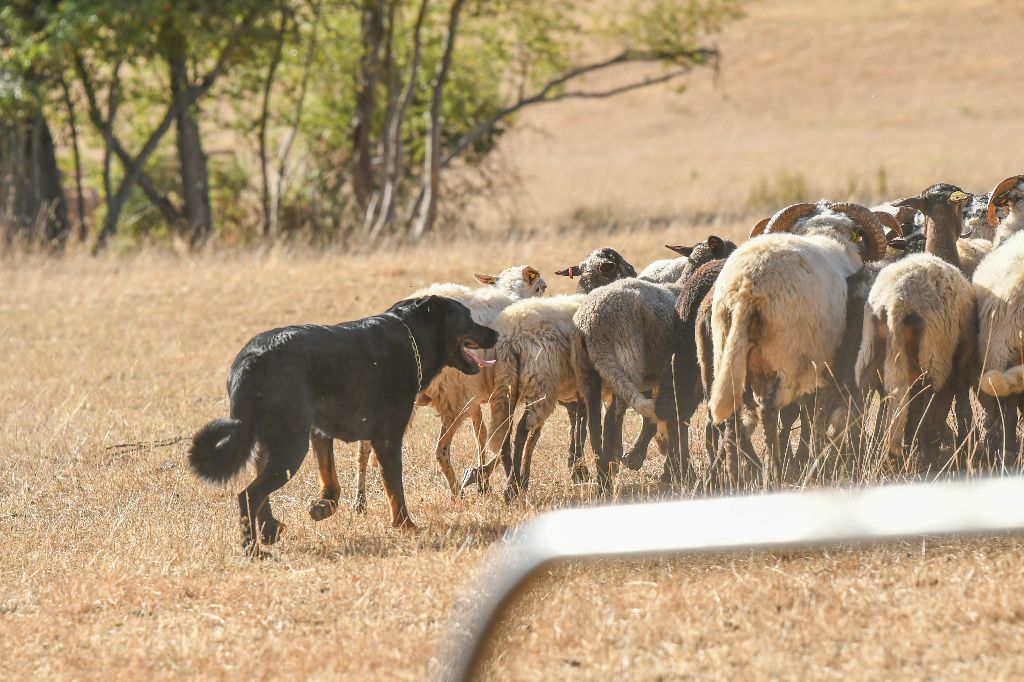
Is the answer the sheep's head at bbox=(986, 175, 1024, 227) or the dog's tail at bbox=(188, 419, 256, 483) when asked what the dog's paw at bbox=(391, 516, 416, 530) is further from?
the sheep's head at bbox=(986, 175, 1024, 227)

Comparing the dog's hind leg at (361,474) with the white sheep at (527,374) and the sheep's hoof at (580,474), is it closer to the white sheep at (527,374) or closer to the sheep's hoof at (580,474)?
the white sheep at (527,374)

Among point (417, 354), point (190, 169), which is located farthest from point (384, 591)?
point (190, 169)

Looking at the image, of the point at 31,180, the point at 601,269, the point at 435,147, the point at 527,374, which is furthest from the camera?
the point at 31,180

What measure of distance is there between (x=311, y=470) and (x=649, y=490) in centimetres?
235

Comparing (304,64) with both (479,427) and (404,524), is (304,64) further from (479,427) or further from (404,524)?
(404,524)

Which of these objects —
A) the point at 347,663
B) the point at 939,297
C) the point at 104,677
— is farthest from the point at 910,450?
the point at 104,677

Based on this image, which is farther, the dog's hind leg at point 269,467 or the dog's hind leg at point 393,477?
the dog's hind leg at point 393,477

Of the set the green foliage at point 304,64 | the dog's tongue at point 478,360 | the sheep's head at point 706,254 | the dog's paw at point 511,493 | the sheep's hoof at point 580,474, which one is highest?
the green foliage at point 304,64

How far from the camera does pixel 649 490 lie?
8023 millimetres

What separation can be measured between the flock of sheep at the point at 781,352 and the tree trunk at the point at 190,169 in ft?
48.0

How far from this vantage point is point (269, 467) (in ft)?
21.8

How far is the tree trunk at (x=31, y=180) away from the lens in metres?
21.5

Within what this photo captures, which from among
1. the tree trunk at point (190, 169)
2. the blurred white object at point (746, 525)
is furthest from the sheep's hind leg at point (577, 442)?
the tree trunk at point (190, 169)

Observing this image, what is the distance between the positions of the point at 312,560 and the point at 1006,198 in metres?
5.31
